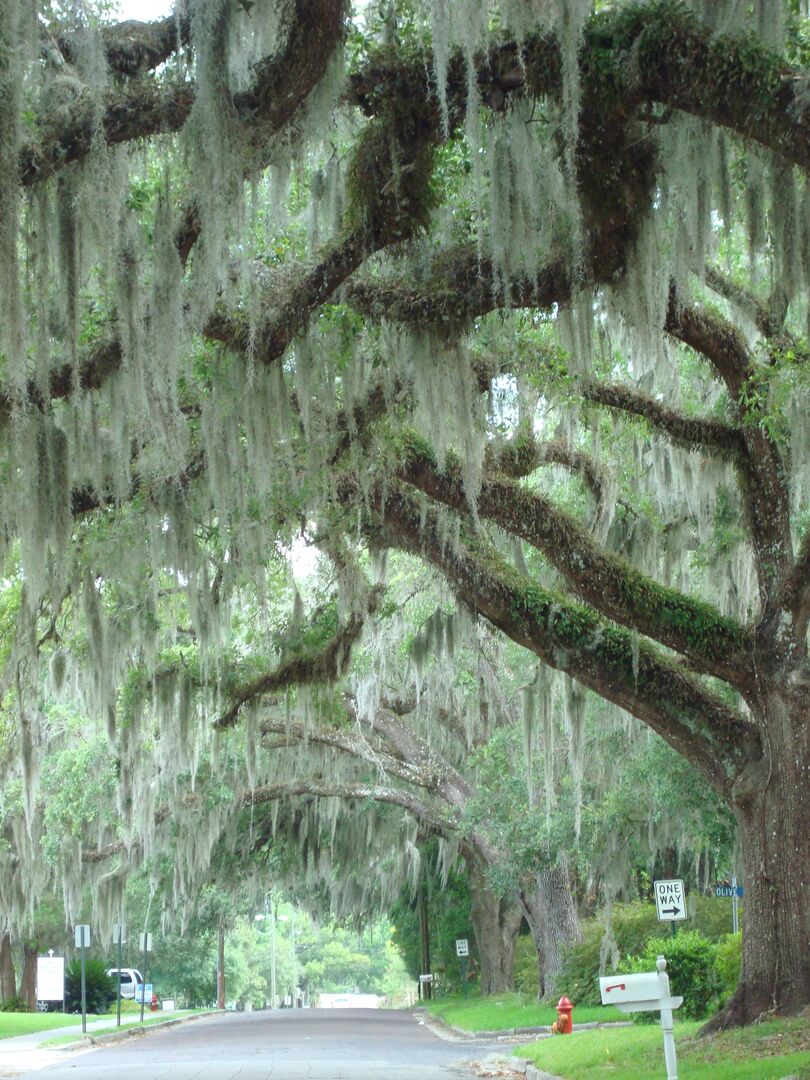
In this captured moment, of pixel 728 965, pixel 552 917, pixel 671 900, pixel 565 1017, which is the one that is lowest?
pixel 565 1017

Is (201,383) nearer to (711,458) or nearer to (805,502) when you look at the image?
(711,458)

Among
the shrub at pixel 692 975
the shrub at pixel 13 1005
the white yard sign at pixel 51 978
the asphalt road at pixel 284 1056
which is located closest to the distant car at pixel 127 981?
the shrub at pixel 13 1005

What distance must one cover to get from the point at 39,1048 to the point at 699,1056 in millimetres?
13191

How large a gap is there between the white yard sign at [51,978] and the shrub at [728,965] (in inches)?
610

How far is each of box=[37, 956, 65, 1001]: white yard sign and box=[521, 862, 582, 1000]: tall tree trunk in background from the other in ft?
31.9

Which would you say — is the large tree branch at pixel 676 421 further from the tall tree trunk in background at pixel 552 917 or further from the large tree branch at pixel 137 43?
the tall tree trunk in background at pixel 552 917

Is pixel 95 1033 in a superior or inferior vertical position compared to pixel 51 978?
inferior

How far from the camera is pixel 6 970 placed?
119ft

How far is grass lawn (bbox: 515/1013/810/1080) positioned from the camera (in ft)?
26.3

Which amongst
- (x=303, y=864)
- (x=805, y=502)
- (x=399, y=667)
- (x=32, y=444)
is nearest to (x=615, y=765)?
(x=399, y=667)

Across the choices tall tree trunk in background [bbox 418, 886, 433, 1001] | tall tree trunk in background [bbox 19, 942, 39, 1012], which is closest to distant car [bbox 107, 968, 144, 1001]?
tall tree trunk in background [bbox 19, 942, 39, 1012]

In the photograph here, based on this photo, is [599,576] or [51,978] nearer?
[599,576]

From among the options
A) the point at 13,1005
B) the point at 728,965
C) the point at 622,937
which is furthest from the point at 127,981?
the point at 728,965

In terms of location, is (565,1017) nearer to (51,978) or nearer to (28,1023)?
(51,978)
